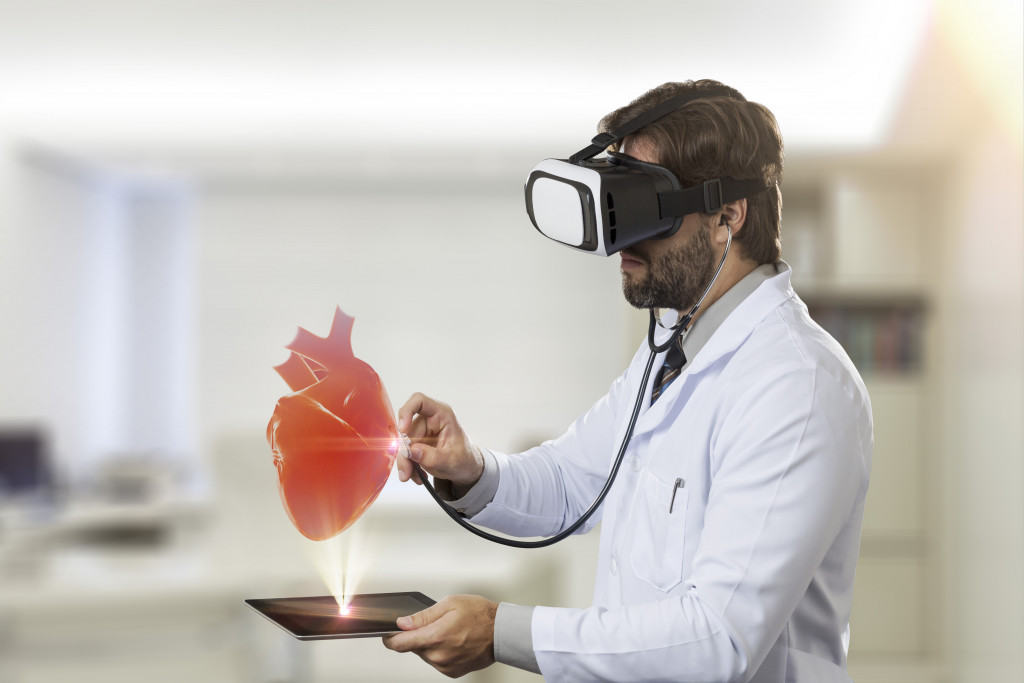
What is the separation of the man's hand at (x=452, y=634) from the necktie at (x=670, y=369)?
0.43 metres

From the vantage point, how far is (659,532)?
1.24 m

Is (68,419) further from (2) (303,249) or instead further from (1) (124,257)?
(2) (303,249)

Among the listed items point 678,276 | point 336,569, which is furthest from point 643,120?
point 336,569

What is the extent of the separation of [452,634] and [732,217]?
68 cm

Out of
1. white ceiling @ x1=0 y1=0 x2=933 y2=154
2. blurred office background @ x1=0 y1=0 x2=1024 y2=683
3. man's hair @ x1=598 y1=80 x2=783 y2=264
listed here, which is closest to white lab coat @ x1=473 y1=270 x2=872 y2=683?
man's hair @ x1=598 y1=80 x2=783 y2=264

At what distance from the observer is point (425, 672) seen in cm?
439

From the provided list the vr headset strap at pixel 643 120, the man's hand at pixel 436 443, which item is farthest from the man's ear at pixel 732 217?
the man's hand at pixel 436 443

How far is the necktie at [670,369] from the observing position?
4.56 ft

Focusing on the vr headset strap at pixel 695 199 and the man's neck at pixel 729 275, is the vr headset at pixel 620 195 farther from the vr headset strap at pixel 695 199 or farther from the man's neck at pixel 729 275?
the man's neck at pixel 729 275

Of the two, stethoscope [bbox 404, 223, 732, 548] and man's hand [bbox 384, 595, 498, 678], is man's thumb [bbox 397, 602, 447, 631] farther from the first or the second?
stethoscope [bbox 404, 223, 732, 548]

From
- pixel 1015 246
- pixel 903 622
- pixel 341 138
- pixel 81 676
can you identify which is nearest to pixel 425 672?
pixel 81 676

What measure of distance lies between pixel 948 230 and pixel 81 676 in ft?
13.7

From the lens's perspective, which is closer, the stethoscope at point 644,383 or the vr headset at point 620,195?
the vr headset at point 620,195

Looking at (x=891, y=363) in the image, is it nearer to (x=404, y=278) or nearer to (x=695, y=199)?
(x=404, y=278)
